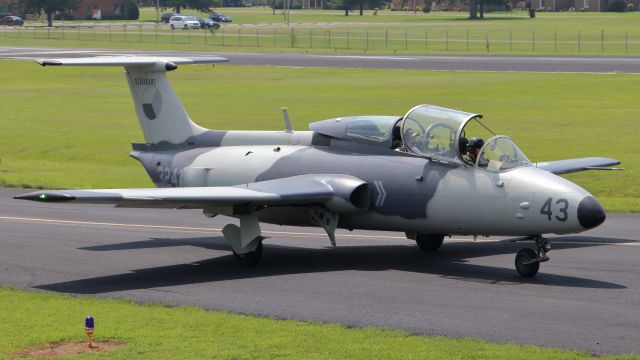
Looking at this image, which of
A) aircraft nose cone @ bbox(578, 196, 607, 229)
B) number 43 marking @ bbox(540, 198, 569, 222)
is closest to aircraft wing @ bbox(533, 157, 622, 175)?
number 43 marking @ bbox(540, 198, 569, 222)

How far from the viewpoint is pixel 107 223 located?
27.6 m

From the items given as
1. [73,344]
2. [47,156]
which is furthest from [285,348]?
[47,156]

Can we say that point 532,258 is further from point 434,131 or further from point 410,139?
point 410,139

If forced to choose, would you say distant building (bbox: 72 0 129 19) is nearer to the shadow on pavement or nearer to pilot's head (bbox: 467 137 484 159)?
the shadow on pavement

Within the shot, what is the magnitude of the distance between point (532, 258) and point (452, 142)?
265 cm

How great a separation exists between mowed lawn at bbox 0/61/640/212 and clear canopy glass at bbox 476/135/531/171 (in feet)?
29.6

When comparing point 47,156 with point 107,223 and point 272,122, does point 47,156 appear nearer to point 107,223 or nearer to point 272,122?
point 272,122

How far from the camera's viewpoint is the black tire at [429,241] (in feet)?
75.9

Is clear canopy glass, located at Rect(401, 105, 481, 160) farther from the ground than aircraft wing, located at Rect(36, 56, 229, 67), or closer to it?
closer to it

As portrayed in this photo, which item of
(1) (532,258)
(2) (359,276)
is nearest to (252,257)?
(2) (359,276)

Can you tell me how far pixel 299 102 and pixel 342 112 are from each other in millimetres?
5983

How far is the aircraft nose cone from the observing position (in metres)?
19.0

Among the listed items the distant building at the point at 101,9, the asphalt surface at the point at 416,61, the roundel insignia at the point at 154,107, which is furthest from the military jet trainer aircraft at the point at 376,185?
the distant building at the point at 101,9

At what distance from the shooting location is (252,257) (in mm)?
21984
